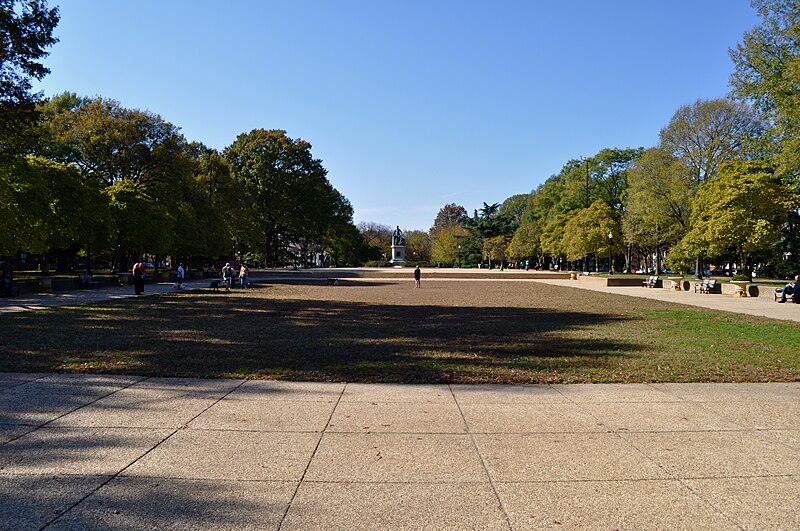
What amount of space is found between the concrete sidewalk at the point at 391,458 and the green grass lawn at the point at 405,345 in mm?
1239

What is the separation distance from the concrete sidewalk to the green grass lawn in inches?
48.8

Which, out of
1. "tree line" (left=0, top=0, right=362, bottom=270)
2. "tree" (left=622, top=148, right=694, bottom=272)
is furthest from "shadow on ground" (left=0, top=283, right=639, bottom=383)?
"tree" (left=622, top=148, right=694, bottom=272)

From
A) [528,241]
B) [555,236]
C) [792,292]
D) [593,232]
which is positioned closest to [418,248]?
[528,241]

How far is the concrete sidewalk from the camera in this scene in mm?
3543

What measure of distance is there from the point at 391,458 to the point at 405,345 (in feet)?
21.3

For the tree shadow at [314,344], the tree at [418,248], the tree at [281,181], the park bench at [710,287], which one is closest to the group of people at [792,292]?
the park bench at [710,287]

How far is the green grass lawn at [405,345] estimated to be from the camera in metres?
8.22

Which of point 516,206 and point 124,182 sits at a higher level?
point 516,206

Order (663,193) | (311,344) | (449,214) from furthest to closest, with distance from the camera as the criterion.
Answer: (449,214), (663,193), (311,344)

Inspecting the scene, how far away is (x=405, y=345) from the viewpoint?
11.0 metres

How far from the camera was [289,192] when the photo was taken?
68.4 meters

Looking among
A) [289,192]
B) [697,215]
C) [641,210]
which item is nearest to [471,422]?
[697,215]

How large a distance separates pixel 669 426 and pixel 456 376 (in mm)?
3069

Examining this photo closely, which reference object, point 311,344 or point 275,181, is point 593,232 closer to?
point 275,181
